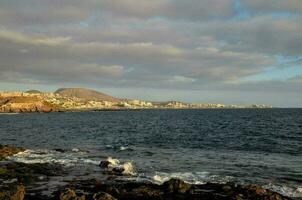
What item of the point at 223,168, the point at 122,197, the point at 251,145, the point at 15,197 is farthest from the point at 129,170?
the point at 251,145

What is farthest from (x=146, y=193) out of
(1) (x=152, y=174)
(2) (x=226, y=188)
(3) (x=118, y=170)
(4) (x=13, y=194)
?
(3) (x=118, y=170)

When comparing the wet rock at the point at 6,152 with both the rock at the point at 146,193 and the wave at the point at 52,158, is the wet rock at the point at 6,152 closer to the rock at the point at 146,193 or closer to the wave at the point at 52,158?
the wave at the point at 52,158

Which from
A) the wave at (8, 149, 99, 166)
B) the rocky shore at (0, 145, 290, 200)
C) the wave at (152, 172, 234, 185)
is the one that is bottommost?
the wave at (8, 149, 99, 166)

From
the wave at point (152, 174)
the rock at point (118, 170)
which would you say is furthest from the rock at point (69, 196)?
the rock at point (118, 170)

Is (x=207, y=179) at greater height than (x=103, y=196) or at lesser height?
lesser

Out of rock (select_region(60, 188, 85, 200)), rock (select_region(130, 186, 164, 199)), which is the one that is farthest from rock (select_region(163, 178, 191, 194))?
rock (select_region(60, 188, 85, 200))

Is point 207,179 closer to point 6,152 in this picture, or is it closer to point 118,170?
point 118,170

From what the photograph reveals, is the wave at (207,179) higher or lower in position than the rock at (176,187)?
lower

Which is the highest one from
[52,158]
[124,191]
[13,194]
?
[13,194]

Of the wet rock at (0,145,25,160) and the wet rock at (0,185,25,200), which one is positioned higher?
the wet rock at (0,185,25,200)

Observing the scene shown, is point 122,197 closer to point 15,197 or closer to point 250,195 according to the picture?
point 15,197

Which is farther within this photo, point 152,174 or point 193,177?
point 152,174

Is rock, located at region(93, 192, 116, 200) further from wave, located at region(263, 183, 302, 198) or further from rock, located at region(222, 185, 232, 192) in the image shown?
wave, located at region(263, 183, 302, 198)

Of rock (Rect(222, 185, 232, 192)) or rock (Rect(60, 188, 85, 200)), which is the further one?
rock (Rect(222, 185, 232, 192))
